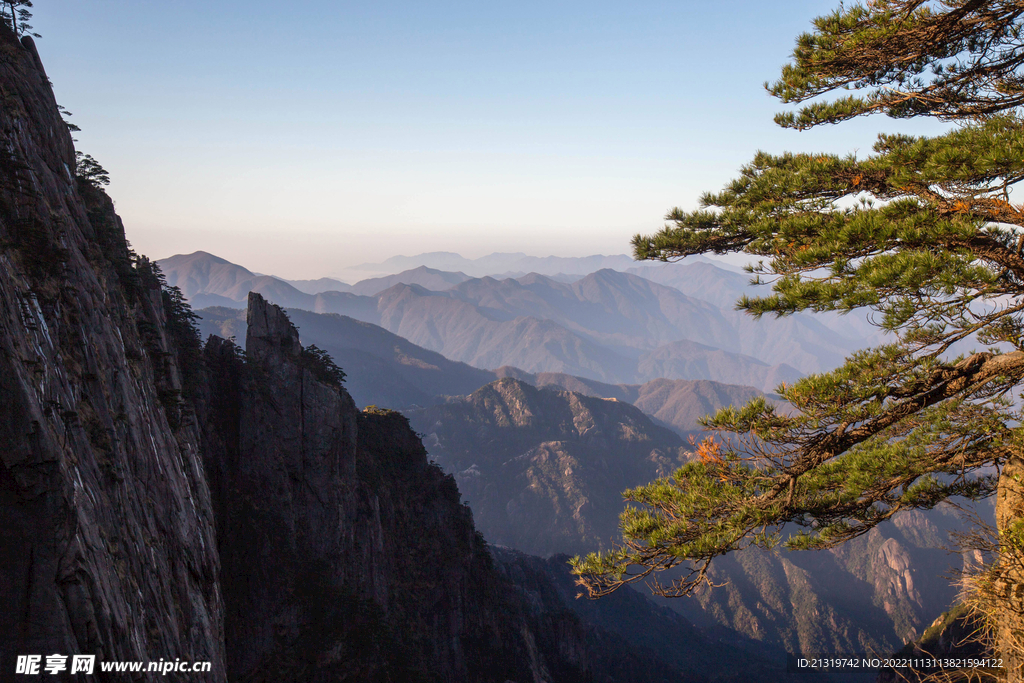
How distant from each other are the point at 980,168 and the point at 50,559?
17.5 meters

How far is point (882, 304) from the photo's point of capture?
7160 millimetres

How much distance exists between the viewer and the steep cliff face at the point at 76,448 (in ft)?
33.9

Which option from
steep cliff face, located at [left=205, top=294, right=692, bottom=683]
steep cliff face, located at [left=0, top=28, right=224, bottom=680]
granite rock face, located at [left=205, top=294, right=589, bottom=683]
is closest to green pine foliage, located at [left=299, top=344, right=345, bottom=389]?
steep cliff face, located at [left=205, top=294, right=692, bottom=683]

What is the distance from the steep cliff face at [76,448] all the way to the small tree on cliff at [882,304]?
35.5ft

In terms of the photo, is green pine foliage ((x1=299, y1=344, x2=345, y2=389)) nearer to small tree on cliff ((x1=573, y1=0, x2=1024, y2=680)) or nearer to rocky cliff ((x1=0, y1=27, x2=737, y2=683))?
rocky cliff ((x1=0, y1=27, x2=737, y2=683))

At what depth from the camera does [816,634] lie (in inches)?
6407

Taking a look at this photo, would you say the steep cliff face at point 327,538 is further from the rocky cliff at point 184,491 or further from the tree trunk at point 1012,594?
the tree trunk at point 1012,594

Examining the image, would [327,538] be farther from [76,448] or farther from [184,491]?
[76,448]

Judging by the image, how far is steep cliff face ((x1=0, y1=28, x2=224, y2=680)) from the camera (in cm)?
1034

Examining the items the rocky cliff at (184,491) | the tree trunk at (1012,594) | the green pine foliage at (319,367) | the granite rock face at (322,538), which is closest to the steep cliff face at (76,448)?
the rocky cliff at (184,491)

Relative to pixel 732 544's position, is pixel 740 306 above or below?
above

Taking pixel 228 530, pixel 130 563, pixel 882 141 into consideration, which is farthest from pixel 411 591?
pixel 882 141

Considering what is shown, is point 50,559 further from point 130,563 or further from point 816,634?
point 816,634

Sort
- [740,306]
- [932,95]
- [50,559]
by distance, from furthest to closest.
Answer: [50,559], [932,95], [740,306]
